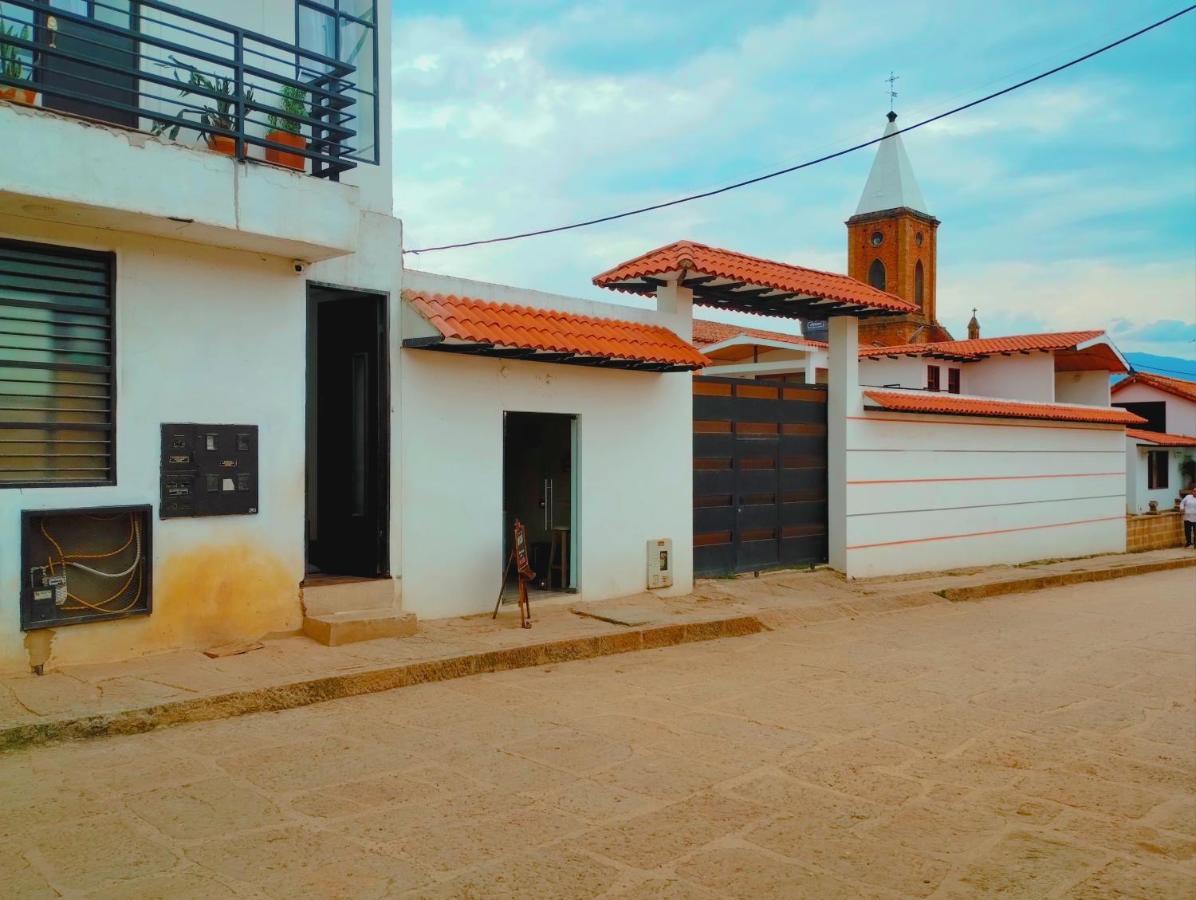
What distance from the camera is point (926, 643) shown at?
1024 cm

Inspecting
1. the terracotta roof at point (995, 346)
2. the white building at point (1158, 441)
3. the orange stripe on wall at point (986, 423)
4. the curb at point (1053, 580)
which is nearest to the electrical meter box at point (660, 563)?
the orange stripe on wall at point (986, 423)

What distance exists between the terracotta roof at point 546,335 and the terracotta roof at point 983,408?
4.43 meters

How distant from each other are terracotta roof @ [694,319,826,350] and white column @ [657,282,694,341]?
11.9 metres

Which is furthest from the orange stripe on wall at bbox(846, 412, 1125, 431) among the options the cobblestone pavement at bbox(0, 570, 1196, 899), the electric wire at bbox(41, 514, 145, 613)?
the electric wire at bbox(41, 514, 145, 613)

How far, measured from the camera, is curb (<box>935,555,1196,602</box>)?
46.0ft

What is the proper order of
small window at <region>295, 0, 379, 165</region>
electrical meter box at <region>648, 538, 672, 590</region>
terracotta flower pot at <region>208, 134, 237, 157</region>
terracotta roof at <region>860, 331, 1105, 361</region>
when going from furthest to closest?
1. terracotta roof at <region>860, 331, 1105, 361</region>
2. electrical meter box at <region>648, 538, 672, 590</region>
3. small window at <region>295, 0, 379, 165</region>
4. terracotta flower pot at <region>208, 134, 237, 157</region>

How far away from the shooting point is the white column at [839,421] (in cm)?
1395

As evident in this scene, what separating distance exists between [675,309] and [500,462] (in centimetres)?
339

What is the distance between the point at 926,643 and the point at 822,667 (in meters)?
2.04

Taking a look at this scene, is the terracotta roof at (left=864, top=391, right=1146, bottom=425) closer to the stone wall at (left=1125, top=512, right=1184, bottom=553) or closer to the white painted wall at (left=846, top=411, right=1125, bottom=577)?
the white painted wall at (left=846, top=411, right=1125, bottom=577)

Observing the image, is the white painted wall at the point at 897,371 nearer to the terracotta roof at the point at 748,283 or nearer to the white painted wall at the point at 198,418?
the terracotta roof at the point at 748,283

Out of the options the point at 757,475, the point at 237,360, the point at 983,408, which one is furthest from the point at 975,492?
the point at 237,360

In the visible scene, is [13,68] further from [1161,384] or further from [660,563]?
[1161,384]

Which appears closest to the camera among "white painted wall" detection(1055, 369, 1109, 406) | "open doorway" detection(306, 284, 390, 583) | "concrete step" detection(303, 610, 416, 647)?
"concrete step" detection(303, 610, 416, 647)
